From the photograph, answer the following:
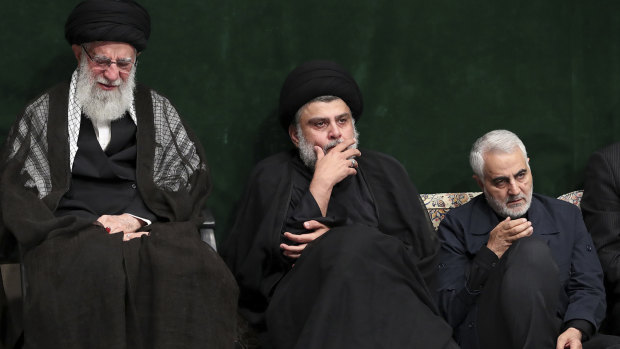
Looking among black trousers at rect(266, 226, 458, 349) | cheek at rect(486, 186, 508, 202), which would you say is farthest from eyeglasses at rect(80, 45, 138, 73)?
cheek at rect(486, 186, 508, 202)

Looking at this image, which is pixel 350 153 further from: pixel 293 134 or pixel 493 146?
pixel 493 146

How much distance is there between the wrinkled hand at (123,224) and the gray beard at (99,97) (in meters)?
0.46

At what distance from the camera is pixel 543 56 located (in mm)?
4703

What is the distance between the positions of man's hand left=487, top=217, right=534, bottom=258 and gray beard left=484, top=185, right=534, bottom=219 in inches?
6.8

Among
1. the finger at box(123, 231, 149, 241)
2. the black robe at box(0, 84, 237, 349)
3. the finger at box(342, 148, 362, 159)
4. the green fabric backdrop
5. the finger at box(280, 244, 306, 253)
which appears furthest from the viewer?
the green fabric backdrop

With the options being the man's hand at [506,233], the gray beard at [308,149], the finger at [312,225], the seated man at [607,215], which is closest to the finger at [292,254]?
the finger at [312,225]

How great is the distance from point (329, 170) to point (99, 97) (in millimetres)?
1037

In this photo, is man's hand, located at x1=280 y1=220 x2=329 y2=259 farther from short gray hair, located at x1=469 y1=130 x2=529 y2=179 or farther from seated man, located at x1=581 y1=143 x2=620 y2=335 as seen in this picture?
seated man, located at x1=581 y1=143 x2=620 y2=335

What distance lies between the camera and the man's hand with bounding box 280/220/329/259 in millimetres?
3434

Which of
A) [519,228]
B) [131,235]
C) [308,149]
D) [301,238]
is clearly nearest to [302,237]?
[301,238]

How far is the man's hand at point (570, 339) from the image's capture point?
3275mm

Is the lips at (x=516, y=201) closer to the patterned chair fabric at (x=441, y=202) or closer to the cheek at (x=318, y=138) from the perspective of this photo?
the patterned chair fabric at (x=441, y=202)

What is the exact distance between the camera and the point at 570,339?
3309 mm

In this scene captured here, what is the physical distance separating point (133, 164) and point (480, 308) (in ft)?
5.23
